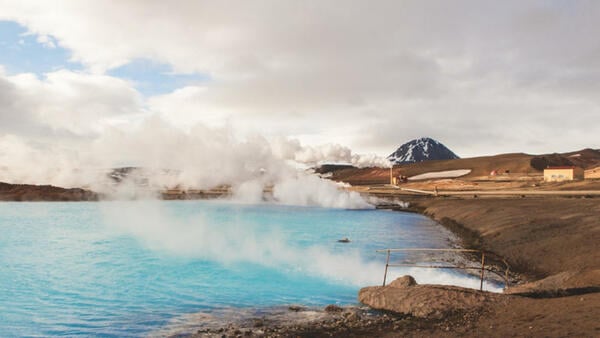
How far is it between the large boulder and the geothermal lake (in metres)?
1.57

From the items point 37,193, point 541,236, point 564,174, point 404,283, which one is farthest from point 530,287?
point 37,193

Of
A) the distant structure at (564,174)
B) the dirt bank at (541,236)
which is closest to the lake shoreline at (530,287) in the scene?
the dirt bank at (541,236)

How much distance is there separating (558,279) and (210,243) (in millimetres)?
26455

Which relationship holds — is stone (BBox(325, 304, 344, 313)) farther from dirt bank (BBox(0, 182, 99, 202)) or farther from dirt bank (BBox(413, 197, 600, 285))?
dirt bank (BBox(0, 182, 99, 202))

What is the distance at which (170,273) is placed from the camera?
73.7 feet

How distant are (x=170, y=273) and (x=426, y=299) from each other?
14.8 m

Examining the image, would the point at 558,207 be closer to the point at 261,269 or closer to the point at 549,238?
the point at 549,238

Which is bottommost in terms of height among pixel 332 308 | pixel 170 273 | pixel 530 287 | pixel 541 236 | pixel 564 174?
pixel 170 273

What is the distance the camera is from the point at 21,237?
37781 millimetres

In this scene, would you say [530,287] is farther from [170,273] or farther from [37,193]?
[37,193]

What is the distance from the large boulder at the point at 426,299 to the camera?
505 inches

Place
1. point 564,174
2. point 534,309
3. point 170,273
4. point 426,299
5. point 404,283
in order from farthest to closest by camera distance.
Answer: point 564,174 < point 170,273 < point 404,283 < point 426,299 < point 534,309

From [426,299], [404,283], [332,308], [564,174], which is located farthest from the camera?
[564,174]

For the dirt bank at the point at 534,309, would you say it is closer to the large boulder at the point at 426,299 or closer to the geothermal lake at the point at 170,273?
the large boulder at the point at 426,299
